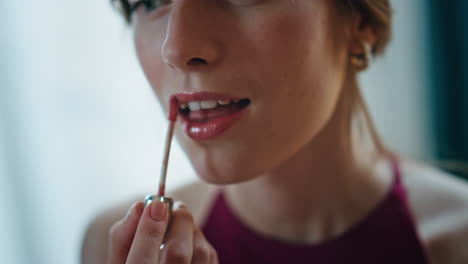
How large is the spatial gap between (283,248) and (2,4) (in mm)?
698

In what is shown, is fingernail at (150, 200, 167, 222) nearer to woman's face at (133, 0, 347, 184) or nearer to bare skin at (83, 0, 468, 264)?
bare skin at (83, 0, 468, 264)

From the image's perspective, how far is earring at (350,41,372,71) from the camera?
2.30 feet

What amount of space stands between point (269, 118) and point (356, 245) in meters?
0.37

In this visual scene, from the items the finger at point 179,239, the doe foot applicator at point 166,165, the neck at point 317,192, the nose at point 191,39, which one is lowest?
the neck at point 317,192

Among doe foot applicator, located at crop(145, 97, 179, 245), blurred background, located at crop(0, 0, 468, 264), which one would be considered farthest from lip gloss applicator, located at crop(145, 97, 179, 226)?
blurred background, located at crop(0, 0, 468, 264)

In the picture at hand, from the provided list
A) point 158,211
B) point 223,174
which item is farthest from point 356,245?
point 158,211

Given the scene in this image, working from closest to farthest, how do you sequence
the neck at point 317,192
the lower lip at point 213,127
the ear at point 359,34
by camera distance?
the lower lip at point 213,127
the ear at point 359,34
the neck at point 317,192

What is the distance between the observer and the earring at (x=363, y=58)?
700mm

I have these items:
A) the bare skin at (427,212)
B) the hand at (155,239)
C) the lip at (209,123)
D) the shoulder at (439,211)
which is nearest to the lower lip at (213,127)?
the lip at (209,123)

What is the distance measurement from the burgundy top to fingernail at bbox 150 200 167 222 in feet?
1.26

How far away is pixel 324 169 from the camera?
2.65ft

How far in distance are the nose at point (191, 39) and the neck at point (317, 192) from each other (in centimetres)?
34

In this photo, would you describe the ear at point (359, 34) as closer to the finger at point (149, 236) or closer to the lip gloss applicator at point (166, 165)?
the lip gloss applicator at point (166, 165)

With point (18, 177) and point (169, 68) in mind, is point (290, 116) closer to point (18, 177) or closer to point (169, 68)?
point (169, 68)
